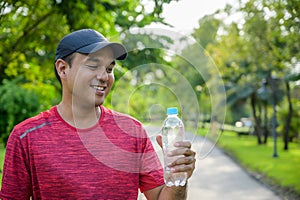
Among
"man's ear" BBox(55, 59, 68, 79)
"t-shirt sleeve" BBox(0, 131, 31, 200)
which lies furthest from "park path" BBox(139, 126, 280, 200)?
"t-shirt sleeve" BBox(0, 131, 31, 200)

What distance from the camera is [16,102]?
14.6 m

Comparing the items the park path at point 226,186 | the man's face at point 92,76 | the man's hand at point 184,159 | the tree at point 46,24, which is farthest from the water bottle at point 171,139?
the park path at point 226,186

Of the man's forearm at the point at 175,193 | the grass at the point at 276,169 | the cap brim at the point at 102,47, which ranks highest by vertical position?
the cap brim at the point at 102,47

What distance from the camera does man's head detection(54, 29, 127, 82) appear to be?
7.30 ft

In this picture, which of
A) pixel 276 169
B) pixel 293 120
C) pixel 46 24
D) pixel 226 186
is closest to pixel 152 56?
pixel 46 24

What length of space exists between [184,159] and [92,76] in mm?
602

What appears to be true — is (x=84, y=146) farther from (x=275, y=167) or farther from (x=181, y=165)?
(x=275, y=167)

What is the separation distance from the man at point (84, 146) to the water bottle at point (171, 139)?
69mm

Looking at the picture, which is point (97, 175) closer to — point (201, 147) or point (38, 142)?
→ point (38, 142)

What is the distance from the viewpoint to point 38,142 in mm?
2139

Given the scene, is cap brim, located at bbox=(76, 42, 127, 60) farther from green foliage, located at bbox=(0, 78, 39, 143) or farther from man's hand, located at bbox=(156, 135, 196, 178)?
green foliage, located at bbox=(0, 78, 39, 143)

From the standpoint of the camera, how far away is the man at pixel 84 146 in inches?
83.1

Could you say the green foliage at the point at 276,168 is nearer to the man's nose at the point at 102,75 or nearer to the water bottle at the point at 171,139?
the water bottle at the point at 171,139

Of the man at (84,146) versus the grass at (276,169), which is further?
the grass at (276,169)
